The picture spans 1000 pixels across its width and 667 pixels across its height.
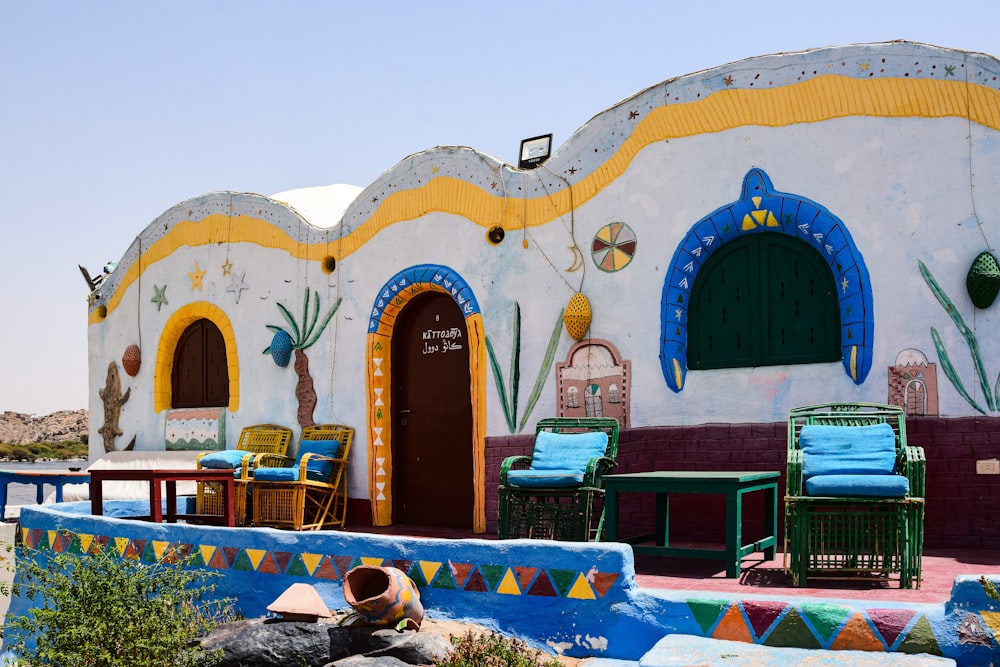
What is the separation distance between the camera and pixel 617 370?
27.1 feet

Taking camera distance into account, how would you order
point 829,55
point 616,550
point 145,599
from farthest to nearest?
point 829,55
point 145,599
point 616,550

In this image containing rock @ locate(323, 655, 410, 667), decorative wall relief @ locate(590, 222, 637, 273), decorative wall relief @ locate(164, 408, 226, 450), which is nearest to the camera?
rock @ locate(323, 655, 410, 667)

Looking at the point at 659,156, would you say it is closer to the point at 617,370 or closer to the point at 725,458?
the point at 617,370

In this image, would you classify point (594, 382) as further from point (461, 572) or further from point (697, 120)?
point (461, 572)

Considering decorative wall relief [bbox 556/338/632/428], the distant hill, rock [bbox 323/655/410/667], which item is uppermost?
decorative wall relief [bbox 556/338/632/428]

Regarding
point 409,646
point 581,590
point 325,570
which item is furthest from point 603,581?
point 325,570

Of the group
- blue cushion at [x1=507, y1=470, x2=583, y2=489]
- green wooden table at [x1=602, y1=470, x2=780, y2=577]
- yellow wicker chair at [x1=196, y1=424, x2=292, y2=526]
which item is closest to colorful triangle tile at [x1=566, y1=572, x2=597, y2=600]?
green wooden table at [x1=602, y1=470, x2=780, y2=577]

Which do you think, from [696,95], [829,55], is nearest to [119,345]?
[696,95]

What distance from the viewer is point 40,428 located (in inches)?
1686

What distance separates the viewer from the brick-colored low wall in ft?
22.2

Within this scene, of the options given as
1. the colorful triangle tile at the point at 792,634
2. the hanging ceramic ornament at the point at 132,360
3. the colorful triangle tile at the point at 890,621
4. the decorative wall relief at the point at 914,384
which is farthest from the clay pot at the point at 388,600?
the hanging ceramic ornament at the point at 132,360

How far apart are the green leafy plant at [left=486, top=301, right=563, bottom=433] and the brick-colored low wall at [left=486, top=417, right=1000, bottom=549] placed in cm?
21

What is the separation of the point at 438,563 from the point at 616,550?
3.95ft

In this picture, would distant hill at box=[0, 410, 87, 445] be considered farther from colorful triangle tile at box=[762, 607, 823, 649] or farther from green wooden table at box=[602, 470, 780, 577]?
colorful triangle tile at box=[762, 607, 823, 649]
